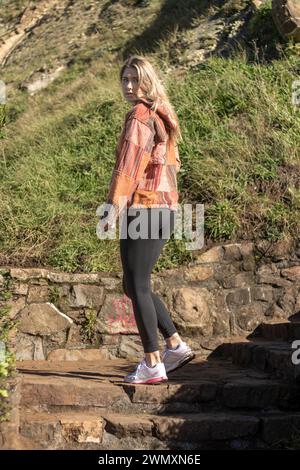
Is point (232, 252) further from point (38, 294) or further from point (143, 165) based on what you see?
point (143, 165)

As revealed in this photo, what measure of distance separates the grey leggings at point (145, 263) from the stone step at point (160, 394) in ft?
0.95

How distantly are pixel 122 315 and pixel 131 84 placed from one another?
2201 mm

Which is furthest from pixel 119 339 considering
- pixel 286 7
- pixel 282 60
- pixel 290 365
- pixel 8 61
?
pixel 8 61

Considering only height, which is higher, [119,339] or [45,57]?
Answer: [45,57]

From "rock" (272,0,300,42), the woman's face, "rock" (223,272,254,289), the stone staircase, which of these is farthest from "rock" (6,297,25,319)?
"rock" (272,0,300,42)

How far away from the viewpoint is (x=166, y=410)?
493cm

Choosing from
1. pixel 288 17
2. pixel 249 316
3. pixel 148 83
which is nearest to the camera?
pixel 148 83

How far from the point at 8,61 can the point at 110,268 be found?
10.1 meters

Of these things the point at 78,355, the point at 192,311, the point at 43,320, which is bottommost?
the point at 78,355

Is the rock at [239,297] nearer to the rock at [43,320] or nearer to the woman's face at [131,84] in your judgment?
the rock at [43,320]

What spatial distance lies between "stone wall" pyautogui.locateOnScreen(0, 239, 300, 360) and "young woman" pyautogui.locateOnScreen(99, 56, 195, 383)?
5.09 feet

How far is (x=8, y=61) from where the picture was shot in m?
16.0

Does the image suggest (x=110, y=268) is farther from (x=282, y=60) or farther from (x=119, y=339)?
(x=282, y=60)

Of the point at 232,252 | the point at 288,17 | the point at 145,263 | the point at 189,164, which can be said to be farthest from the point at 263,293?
the point at 288,17
